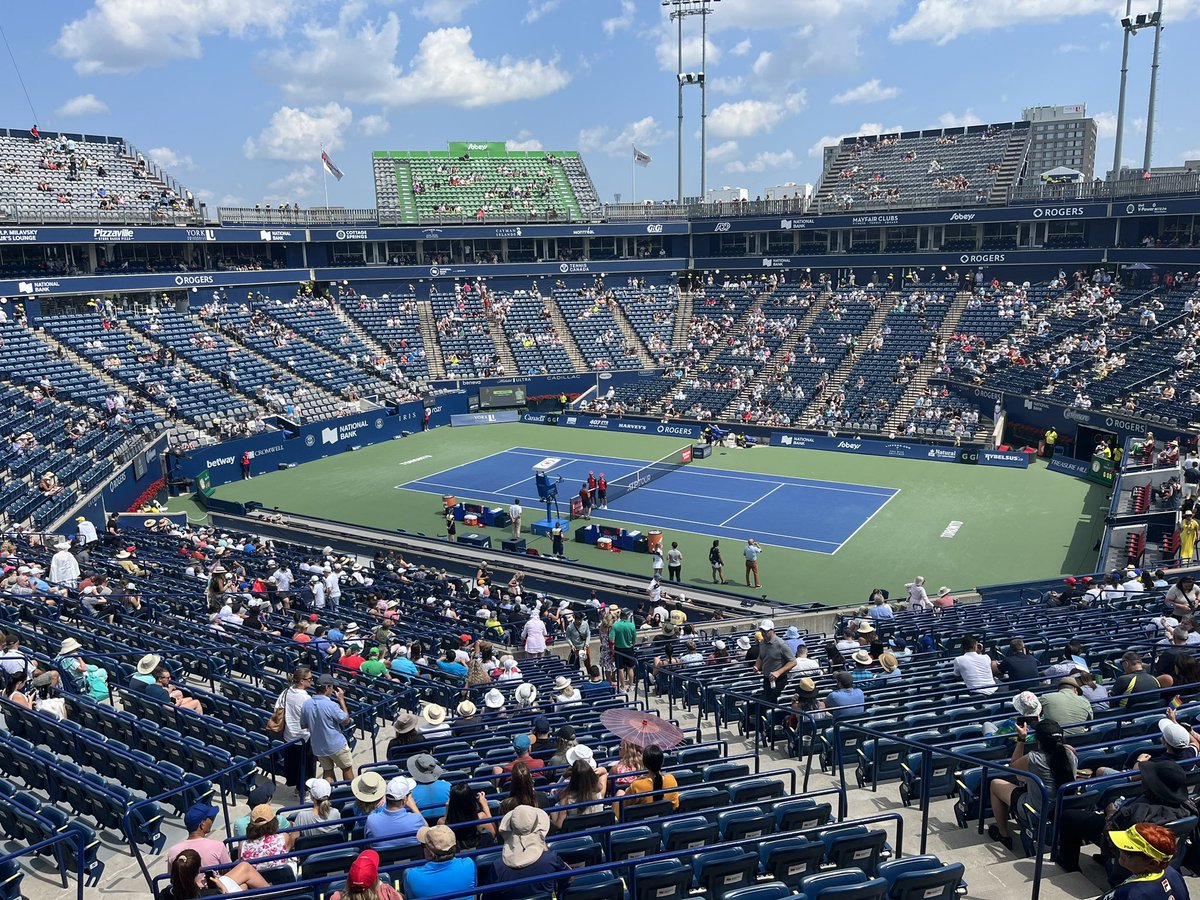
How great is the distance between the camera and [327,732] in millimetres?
10578

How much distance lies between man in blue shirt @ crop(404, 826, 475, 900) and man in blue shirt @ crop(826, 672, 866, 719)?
6.14 metres

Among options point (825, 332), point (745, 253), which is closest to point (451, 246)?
point (745, 253)

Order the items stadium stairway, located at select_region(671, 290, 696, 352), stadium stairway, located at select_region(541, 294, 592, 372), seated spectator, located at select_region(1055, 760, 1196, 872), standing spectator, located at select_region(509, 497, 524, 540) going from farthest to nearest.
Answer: stadium stairway, located at select_region(671, 290, 696, 352) → stadium stairway, located at select_region(541, 294, 592, 372) → standing spectator, located at select_region(509, 497, 524, 540) → seated spectator, located at select_region(1055, 760, 1196, 872)

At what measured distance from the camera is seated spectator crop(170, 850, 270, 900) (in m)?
6.37

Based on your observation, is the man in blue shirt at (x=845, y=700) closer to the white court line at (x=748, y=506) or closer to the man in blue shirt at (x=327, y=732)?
the man in blue shirt at (x=327, y=732)

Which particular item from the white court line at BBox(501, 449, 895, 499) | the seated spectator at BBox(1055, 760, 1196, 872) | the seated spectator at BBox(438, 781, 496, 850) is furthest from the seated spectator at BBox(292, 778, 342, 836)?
the white court line at BBox(501, 449, 895, 499)

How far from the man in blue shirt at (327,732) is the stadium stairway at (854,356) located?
39.9m

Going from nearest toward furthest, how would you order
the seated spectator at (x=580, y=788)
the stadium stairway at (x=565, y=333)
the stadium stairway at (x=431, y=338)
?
the seated spectator at (x=580, y=788) < the stadium stairway at (x=431, y=338) < the stadium stairway at (x=565, y=333)

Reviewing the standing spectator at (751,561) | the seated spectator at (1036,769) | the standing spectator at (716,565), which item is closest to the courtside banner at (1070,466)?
the standing spectator at (751,561)

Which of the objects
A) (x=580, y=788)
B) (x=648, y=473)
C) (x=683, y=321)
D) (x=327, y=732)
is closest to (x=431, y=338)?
(x=683, y=321)

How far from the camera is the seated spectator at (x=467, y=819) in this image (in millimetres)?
7504

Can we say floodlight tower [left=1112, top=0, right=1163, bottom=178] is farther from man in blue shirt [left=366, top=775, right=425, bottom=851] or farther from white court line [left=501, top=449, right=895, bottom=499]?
man in blue shirt [left=366, top=775, right=425, bottom=851]

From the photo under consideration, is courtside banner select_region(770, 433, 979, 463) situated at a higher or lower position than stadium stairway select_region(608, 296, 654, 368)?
lower

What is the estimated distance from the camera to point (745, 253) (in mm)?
66062
